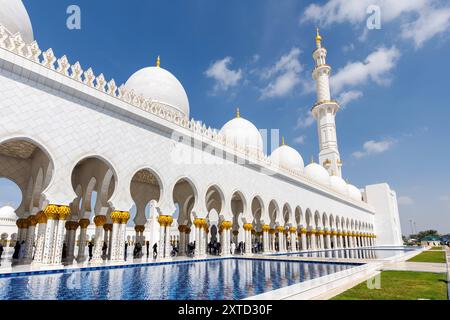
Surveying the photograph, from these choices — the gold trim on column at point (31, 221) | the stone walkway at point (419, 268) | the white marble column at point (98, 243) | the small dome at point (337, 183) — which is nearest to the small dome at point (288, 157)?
the small dome at point (337, 183)

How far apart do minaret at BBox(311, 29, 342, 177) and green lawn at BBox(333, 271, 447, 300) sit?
2494 centimetres

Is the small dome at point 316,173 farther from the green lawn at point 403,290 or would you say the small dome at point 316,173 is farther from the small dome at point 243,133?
the green lawn at point 403,290

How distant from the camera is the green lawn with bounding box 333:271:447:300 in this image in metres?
3.91

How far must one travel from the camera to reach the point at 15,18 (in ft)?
30.0

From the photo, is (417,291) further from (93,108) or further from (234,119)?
(234,119)

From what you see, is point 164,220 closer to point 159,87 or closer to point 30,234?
point 30,234

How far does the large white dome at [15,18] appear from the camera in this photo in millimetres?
8734

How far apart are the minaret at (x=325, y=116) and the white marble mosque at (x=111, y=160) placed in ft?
34.7

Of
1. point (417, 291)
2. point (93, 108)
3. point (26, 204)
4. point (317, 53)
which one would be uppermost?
point (317, 53)

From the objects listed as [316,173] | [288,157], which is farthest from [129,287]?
[316,173]

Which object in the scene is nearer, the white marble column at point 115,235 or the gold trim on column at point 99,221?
the white marble column at point 115,235
